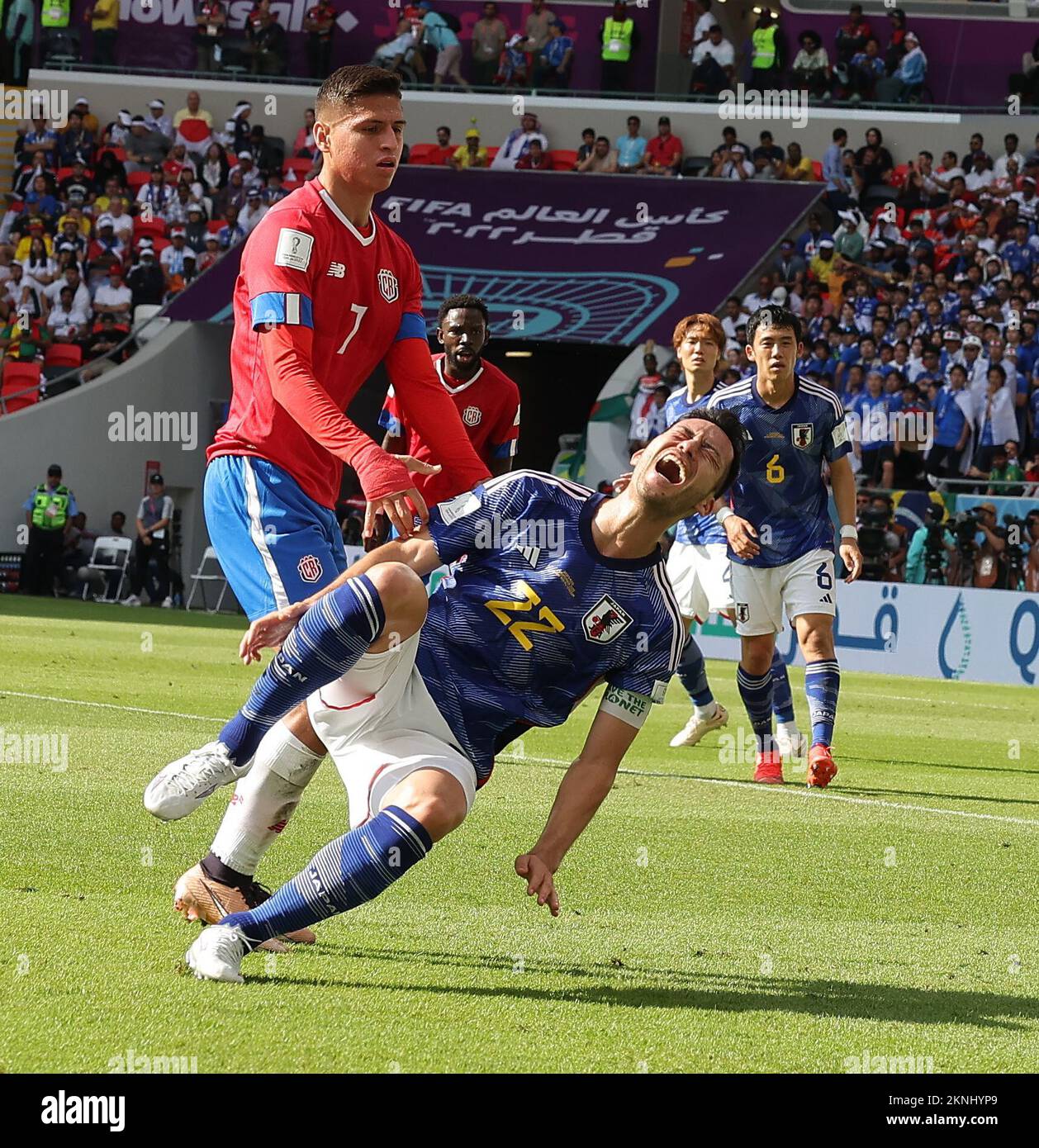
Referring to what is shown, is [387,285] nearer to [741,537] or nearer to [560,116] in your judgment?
[741,537]

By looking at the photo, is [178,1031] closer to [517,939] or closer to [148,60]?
[517,939]

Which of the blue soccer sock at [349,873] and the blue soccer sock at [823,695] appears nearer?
the blue soccer sock at [349,873]

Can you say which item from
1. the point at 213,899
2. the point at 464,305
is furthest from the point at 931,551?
the point at 213,899

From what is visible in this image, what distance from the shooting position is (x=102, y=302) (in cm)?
2781

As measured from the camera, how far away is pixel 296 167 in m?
29.4

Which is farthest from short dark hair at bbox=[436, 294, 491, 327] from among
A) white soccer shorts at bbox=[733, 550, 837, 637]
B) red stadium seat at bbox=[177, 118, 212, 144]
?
red stadium seat at bbox=[177, 118, 212, 144]

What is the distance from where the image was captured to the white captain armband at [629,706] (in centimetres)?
447

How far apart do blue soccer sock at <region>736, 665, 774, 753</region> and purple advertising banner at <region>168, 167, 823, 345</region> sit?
1594 centimetres

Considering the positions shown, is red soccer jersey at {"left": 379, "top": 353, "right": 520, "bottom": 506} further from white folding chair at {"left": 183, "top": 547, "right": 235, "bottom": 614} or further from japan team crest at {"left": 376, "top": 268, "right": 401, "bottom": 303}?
white folding chair at {"left": 183, "top": 547, "right": 235, "bottom": 614}

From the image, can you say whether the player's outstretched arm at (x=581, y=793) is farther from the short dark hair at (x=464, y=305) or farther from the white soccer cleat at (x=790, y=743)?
the white soccer cleat at (x=790, y=743)

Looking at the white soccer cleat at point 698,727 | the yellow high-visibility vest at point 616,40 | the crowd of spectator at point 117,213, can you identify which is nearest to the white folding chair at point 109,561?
the crowd of spectator at point 117,213

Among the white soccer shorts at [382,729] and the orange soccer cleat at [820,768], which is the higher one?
the white soccer shorts at [382,729]

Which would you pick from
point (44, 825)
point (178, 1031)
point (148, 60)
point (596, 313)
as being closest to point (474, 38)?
point (148, 60)

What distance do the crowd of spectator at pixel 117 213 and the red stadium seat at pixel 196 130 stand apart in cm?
2
